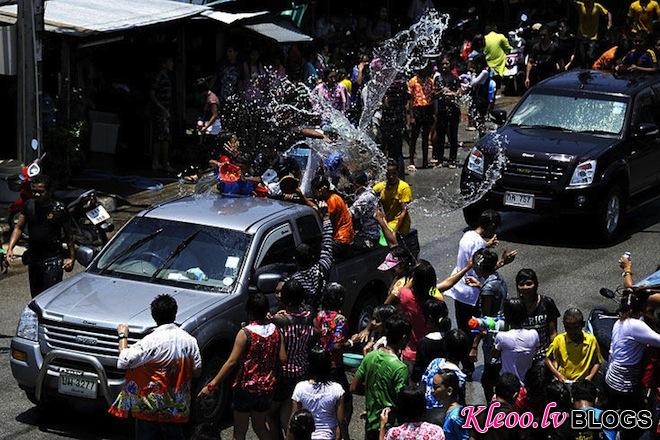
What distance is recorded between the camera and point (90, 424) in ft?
32.9

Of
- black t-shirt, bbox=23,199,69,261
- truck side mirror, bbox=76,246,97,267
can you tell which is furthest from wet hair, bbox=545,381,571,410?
black t-shirt, bbox=23,199,69,261

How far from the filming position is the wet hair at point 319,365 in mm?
8273

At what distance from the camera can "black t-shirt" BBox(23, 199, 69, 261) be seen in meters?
11.9

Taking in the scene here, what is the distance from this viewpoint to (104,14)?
18094 mm

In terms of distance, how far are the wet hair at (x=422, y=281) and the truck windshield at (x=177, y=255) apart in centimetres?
157

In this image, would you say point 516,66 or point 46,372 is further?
point 516,66

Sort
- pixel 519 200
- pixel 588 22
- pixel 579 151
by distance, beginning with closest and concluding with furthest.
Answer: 1. pixel 519 200
2. pixel 579 151
3. pixel 588 22

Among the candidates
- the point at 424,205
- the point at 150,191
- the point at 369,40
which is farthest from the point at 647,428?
the point at 369,40

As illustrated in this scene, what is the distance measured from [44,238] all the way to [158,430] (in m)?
3.88

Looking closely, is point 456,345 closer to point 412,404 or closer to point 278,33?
point 412,404

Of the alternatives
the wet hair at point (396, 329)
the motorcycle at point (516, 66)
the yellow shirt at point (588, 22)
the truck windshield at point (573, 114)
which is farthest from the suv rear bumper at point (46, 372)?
the yellow shirt at point (588, 22)

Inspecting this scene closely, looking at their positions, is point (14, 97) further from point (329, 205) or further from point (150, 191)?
point (329, 205)

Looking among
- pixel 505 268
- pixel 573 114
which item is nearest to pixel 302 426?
pixel 505 268

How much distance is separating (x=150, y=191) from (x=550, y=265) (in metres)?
6.34
